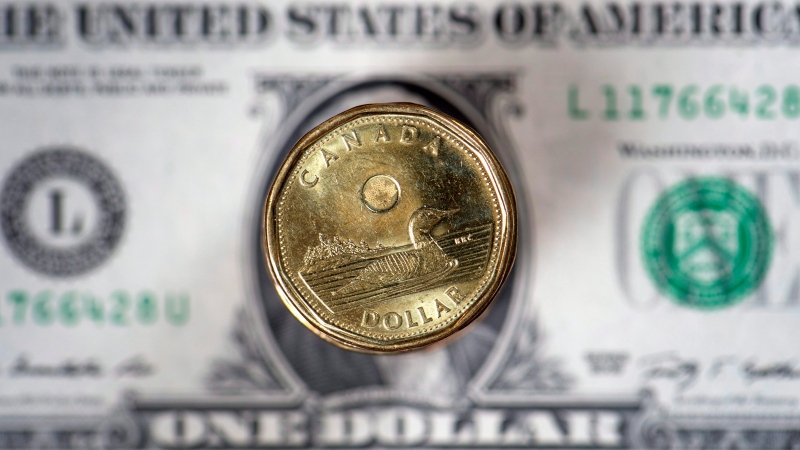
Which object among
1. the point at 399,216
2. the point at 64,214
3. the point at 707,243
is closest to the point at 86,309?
the point at 64,214

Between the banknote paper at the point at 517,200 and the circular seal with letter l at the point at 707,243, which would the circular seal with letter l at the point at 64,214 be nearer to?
the banknote paper at the point at 517,200

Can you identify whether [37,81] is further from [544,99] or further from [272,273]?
[544,99]

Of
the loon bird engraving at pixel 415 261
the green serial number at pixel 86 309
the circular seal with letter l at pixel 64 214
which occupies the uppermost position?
the circular seal with letter l at pixel 64 214

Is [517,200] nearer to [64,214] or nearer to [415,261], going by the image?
[415,261]

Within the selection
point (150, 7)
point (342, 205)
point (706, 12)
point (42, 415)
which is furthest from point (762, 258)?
point (42, 415)

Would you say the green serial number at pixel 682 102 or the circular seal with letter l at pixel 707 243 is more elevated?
the green serial number at pixel 682 102

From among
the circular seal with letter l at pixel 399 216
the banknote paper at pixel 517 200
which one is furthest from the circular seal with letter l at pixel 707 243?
the circular seal with letter l at pixel 399 216

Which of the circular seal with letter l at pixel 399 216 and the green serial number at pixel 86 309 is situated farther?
the green serial number at pixel 86 309
